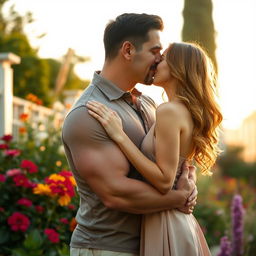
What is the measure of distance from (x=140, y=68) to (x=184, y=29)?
866cm

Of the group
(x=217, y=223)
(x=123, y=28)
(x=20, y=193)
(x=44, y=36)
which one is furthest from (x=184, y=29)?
(x=123, y=28)

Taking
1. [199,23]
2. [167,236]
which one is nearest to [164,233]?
[167,236]

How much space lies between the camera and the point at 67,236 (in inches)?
198

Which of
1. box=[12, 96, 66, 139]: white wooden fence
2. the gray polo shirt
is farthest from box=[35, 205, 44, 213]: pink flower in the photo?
box=[12, 96, 66, 139]: white wooden fence

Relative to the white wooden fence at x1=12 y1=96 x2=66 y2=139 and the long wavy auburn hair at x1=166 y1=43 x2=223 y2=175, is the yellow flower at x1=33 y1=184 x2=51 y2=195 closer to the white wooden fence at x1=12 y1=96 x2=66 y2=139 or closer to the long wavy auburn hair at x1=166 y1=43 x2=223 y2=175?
the long wavy auburn hair at x1=166 y1=43 x2=223 y2=175

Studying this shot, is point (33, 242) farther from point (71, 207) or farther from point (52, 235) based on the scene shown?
point (71, 207)

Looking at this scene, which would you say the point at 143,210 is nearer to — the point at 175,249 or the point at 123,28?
the point at 175,249

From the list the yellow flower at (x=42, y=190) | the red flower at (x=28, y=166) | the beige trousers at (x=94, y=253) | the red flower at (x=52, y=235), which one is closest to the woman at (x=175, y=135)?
the beige trousers at (x=94, y=253)

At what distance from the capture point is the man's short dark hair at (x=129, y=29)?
333 centimetres

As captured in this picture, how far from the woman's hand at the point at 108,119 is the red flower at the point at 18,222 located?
6.28 ft

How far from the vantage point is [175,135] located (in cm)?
305

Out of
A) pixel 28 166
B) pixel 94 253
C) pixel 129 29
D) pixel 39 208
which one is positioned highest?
pixel 129 29

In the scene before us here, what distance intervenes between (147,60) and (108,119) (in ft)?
Result: 1.57

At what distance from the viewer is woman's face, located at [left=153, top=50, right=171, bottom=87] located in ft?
10.6
